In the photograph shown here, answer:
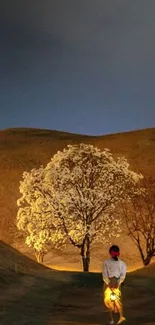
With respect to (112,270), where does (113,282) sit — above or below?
A: below

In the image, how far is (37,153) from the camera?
103 m

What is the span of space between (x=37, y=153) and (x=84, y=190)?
63.3 metres

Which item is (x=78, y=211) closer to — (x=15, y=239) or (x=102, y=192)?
(x=102, y=192)

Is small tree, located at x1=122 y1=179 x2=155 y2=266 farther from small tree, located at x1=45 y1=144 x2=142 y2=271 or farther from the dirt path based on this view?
the dirt path

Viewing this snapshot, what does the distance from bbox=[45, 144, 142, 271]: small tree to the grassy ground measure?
1127cm

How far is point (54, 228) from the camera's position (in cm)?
4209

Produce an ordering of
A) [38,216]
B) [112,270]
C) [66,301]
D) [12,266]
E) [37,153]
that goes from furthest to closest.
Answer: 1. [37,153]
2. [38,216]
3. [12,266]
4. [66,301]
5. [112,270]

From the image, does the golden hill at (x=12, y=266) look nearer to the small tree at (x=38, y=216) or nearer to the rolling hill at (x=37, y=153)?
the small tree at (x=38, y=216)

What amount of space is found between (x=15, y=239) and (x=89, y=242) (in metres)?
27.9

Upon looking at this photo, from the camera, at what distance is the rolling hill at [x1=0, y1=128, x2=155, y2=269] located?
246 feet

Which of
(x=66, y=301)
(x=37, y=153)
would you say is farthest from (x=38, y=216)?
(x=37, y=153)

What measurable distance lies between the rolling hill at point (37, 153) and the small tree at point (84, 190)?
16345mm

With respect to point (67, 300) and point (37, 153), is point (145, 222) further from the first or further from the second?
point (37, 153)

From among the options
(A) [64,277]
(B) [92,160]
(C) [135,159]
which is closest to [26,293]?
(A) [64,277]
